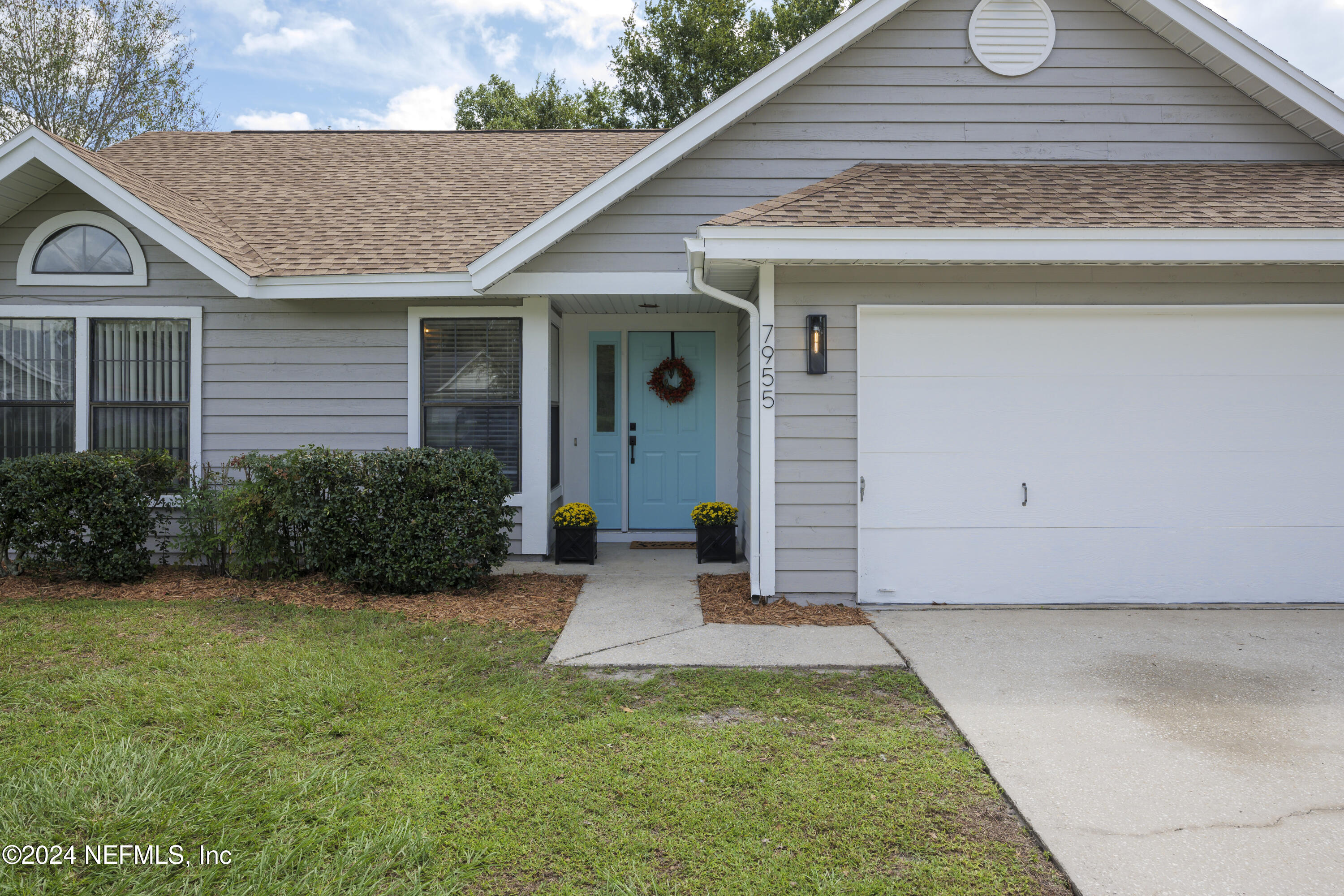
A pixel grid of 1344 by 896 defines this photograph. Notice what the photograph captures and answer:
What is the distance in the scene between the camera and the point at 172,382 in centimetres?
692

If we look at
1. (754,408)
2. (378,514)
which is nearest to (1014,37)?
(754,408)

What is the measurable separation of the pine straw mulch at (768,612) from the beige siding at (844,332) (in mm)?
148

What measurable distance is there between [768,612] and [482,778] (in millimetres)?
2753

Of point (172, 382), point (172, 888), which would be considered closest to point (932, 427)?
point (172, 888)

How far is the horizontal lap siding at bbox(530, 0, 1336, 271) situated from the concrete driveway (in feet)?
11.6

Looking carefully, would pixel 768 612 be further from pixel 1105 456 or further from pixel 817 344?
pixel 1105 456

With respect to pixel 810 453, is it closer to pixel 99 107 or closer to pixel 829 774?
pixel 829 774

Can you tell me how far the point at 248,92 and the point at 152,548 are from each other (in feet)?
55.6

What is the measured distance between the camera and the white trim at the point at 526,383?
698 cm

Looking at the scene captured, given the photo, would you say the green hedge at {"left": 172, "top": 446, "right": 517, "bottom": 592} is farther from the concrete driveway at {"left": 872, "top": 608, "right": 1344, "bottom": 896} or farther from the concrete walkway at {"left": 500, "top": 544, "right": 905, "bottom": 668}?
the concrete driveway at {"left": 872, "top": 608, "right": 1344, "bottom": 896}

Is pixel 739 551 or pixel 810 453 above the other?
pixel 810 453

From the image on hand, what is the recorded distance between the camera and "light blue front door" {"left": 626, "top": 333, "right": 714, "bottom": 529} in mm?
8188

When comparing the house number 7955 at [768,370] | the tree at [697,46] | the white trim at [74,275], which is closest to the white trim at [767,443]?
the house number 7955 at [768,370]

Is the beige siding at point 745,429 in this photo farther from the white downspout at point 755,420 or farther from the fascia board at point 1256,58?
the fascia board at point 1256,58
